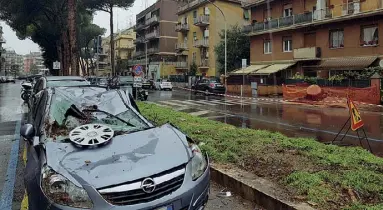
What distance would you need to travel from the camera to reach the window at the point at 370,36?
27.5 metres

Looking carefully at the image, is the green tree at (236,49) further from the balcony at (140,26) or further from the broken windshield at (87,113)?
the broken windshield at (87,113)

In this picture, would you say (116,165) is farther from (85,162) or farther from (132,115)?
(132,115)

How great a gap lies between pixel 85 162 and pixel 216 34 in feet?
158

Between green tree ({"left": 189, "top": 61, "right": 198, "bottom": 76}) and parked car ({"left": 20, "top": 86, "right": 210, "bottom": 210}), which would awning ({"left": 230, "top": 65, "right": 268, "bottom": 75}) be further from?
parked car ({"left": 20, "top": 86, "right": 210, "bottom": 210})

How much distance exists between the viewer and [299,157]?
19.4 feet

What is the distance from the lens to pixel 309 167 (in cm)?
526

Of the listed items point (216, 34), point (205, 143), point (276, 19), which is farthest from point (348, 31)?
point (205, 143)

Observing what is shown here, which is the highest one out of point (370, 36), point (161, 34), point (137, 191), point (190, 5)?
point (190, 5)

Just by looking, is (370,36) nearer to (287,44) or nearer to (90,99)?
(287,44)

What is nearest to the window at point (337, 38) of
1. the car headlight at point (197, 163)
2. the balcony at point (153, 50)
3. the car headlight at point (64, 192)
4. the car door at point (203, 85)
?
the car door at point (203, 85)

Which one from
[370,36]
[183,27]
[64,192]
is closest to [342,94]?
[370,36]

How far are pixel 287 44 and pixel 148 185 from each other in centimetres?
3482

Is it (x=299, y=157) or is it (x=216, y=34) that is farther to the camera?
(x=216, y=34)

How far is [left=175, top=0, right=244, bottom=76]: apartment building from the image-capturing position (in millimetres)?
50562
